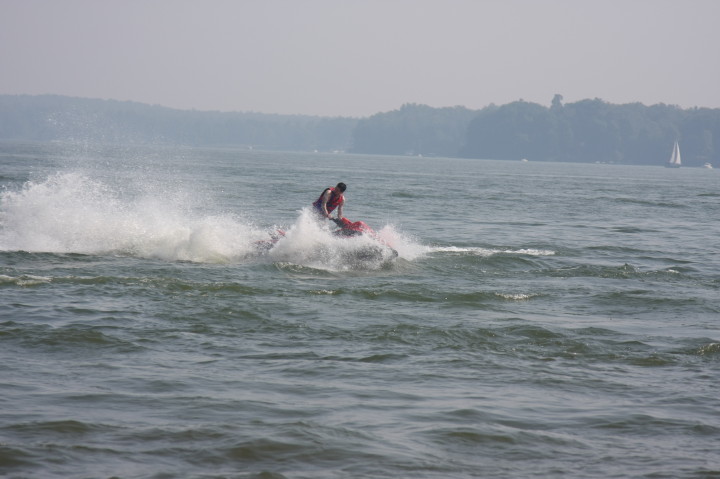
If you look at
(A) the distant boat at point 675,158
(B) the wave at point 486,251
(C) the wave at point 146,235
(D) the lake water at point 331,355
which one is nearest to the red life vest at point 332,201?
(C) the wave at point 146,235

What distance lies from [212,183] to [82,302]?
37368mm

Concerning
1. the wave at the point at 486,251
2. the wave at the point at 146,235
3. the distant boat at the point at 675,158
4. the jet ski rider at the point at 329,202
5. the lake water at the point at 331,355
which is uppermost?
the distant boat at the point at 675,158

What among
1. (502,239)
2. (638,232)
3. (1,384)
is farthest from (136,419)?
(638,232)

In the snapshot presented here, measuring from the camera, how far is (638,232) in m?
28.8

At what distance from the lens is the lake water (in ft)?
24.0

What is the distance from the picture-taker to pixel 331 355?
34.1ft

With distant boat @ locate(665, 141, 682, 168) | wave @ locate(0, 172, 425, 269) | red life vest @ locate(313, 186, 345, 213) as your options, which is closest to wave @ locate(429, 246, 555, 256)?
wave @ locate(0, 172, 425, 269)

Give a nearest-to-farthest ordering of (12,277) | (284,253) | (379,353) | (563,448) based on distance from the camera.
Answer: (563,448) → (379,353) → (12,277) → (284,253)

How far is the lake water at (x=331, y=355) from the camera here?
7.31m

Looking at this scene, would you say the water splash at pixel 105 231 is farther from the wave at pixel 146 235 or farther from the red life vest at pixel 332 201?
the red life vest at pixel 332 201

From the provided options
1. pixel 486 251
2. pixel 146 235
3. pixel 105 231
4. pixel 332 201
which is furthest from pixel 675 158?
pixel 105 231

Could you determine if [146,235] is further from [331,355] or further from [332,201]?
[331,355]

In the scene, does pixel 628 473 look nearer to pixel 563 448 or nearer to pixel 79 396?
pixel 563 448

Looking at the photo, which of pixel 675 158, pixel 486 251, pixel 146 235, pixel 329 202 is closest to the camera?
pixel 329 202
